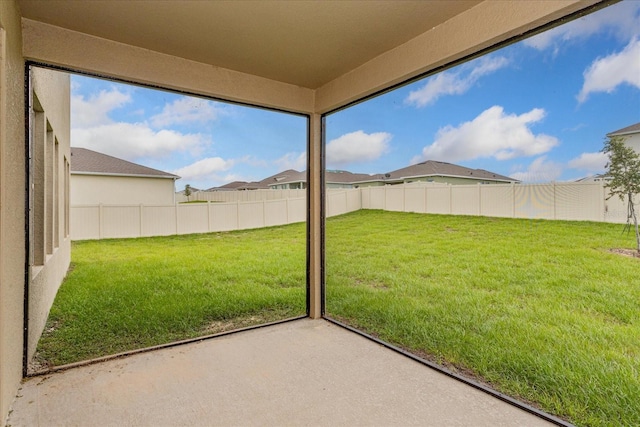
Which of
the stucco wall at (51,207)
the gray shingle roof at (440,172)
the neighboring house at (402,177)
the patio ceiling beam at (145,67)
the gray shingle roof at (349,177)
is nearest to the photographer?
the patio ceiling beam at (145,67)

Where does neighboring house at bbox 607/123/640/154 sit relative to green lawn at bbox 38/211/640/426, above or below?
above

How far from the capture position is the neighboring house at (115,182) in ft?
12.4

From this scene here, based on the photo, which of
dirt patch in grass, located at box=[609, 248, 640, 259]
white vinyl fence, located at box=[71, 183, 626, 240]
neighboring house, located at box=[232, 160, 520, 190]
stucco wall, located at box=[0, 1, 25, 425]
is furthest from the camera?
neighboring house, located at box=[232, 160, 520, 190]

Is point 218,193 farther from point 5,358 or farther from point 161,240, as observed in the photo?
point 5,358

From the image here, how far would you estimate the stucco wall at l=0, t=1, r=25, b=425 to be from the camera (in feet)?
5.26

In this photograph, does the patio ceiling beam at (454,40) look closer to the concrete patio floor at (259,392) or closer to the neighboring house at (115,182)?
the concrete patio floor at (259,392)

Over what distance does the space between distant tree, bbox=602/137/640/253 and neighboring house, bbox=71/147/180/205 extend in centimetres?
399

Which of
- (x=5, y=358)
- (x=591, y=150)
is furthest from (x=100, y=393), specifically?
(x=591, y=150)

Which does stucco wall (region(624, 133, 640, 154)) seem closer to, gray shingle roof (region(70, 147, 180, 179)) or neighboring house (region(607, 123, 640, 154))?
neighboring house (region(607, 123, 640, 154))

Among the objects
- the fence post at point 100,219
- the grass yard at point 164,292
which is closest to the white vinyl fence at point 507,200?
the grass yard at point 164,292

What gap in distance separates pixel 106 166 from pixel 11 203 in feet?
7.03

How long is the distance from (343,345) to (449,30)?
248 centimetres

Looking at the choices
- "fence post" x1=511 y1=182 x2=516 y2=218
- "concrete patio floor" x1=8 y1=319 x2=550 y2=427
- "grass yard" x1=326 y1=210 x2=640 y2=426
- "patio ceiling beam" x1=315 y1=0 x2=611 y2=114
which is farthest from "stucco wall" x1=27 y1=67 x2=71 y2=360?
"fence post" x1=511 y1=182 x2=516 y2=218

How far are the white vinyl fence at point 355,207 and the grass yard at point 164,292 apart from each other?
214mm
